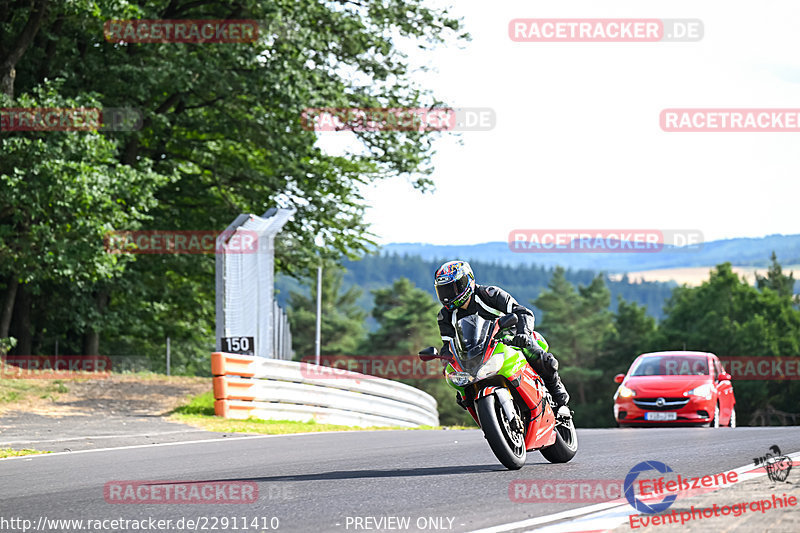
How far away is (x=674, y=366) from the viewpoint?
19219mm

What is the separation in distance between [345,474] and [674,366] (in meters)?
11.7

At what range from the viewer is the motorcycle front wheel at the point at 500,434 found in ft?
27.3

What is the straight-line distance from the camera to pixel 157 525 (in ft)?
20.9

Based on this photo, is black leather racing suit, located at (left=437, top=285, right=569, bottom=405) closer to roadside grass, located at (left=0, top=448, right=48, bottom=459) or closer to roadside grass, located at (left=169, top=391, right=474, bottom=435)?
roadside grass, located at (left=0, top=448, right=48, bottom=459)

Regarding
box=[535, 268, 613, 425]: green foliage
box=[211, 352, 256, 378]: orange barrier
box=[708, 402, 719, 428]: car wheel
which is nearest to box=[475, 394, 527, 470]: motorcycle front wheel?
box=[211, 352, 256, 378]: orange barrier

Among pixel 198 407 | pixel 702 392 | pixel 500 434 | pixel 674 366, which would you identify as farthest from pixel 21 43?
pixel 500 434

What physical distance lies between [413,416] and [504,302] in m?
15.7

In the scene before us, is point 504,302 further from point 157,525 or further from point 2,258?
point 2,258

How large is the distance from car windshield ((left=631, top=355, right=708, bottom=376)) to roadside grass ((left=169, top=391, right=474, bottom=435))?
18.8ft

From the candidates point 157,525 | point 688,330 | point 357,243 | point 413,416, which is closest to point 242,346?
point 413,416

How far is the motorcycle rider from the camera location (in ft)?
28.2

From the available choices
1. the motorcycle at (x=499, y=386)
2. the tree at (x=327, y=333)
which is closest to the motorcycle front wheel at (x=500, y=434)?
the motorcycle at (x=499, y=386)

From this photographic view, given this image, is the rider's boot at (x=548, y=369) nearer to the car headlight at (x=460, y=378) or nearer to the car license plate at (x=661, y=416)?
the car headlight at (x=460, y=378)

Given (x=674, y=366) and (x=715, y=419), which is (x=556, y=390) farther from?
(x=674, y=366)
